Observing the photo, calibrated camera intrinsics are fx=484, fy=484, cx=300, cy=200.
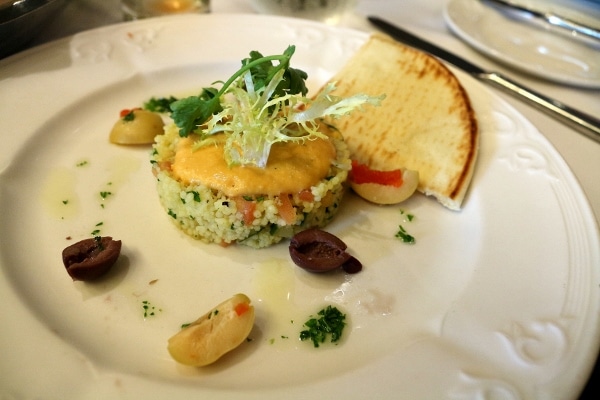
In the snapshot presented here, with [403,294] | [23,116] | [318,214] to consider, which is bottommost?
[403,294]

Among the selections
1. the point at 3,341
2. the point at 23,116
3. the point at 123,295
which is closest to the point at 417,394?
the point at 123,295

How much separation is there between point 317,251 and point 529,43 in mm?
2559

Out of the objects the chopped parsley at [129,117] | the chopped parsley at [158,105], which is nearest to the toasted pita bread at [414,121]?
the chopped parsley at [158,105]

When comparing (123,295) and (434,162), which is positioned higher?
(434,162)

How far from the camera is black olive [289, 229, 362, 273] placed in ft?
6.52

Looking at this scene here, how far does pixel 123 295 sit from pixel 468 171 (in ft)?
5.44

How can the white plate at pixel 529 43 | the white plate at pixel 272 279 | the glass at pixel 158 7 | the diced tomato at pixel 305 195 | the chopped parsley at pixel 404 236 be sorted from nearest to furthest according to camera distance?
the white plate at pixel 272 279 → the diced tomato at pixel 305 195 → the chopped parsley at pixel 404 236 → the white plate at pixel 529 43 → the glass at pixel 158 7

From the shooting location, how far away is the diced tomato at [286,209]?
2051 millimetres

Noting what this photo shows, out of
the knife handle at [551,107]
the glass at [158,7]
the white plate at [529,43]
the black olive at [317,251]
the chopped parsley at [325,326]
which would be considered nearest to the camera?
the chopped parsley at [325,326]

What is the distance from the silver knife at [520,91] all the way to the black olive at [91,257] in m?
2.36

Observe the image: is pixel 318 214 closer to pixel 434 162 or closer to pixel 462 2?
pixel 434 162

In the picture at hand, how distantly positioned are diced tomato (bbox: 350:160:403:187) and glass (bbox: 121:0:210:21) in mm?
1922

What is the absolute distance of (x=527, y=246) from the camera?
2.01 m

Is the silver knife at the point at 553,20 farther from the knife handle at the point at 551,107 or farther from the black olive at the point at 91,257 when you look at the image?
the black olive at the point at 91,257
